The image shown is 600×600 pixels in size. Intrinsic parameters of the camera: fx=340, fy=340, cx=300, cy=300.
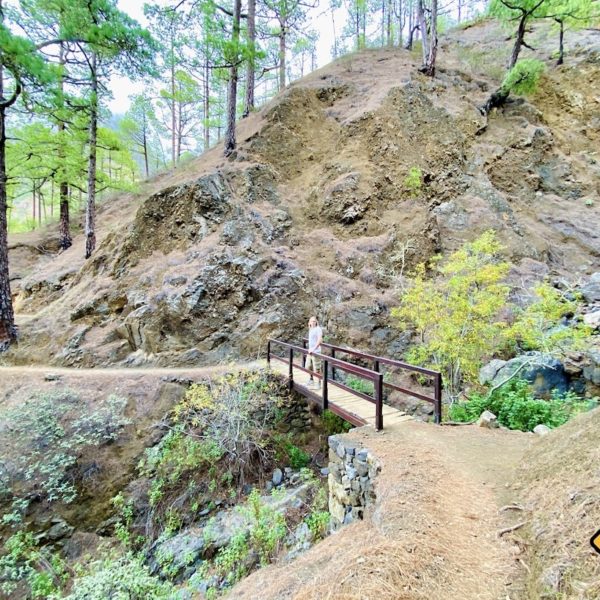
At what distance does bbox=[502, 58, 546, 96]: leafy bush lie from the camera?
54.2ft

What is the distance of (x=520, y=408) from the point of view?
267 inches

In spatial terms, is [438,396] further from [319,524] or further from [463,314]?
[319,524]

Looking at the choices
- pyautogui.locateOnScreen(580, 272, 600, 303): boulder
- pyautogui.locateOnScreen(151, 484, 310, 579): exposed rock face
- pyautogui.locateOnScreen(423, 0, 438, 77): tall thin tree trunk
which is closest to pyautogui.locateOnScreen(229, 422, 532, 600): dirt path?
pyautogui.locateOnScreen(151, 484, 310, 579): exposed rock face

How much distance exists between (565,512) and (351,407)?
4.01 m

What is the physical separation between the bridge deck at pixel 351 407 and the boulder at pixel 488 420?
4.35 feet

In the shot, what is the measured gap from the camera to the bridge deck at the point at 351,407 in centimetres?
605

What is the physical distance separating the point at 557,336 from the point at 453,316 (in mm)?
2055

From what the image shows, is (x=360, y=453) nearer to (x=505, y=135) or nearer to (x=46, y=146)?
(x=46, y=146)

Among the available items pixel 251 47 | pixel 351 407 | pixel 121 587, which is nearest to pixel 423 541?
pixel 351 407

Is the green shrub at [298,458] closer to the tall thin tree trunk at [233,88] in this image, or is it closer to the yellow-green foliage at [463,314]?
the yellow-green foliage at [463,314]

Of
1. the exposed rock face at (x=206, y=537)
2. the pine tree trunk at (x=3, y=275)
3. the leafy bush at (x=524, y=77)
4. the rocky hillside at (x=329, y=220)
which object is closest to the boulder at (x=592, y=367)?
the rocky hillside at (x=329, y=220)

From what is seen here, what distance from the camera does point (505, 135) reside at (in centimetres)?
1664

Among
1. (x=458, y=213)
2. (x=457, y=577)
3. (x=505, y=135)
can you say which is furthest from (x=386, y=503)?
(x=505, y=135)

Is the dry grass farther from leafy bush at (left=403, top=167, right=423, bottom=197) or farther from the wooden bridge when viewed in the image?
leafy bush at (left=403, top=167, right=423, bottom=197)
